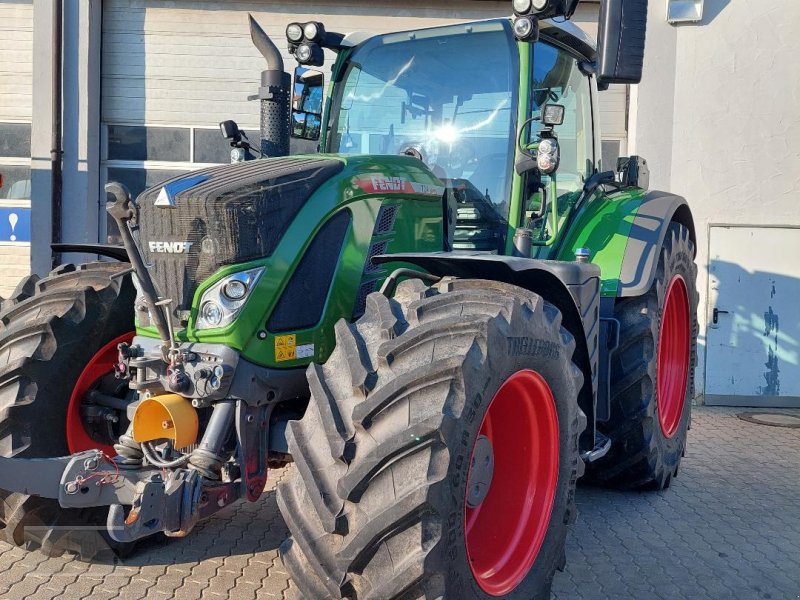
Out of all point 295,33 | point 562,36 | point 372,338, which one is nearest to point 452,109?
point 562,36

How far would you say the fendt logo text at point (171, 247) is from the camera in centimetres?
298

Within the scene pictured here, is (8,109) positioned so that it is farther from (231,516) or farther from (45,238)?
(231,516)

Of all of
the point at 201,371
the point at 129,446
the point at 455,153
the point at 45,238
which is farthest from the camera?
the point at 45,238

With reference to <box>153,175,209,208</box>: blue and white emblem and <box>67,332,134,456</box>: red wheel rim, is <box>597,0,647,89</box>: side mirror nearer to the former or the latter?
<box>153,175,209,208</box>: blue and white emblem

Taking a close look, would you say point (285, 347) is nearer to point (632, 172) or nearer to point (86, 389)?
point (86, 389)

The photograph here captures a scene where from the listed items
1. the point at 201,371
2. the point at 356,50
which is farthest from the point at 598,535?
the point at 356,50

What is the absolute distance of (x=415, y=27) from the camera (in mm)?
8852

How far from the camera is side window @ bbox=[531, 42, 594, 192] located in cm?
428

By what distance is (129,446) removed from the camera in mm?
2998

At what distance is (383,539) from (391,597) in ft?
0.52

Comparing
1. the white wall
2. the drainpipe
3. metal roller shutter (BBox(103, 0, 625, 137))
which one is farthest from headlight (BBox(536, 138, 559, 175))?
the drainpipe

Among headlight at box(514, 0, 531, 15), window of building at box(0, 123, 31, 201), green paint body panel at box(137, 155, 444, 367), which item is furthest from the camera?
window of building at box(0, 123, 31, 201)

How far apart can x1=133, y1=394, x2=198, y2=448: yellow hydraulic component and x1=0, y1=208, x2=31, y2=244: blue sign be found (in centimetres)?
773

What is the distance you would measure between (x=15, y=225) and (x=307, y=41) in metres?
6.46
